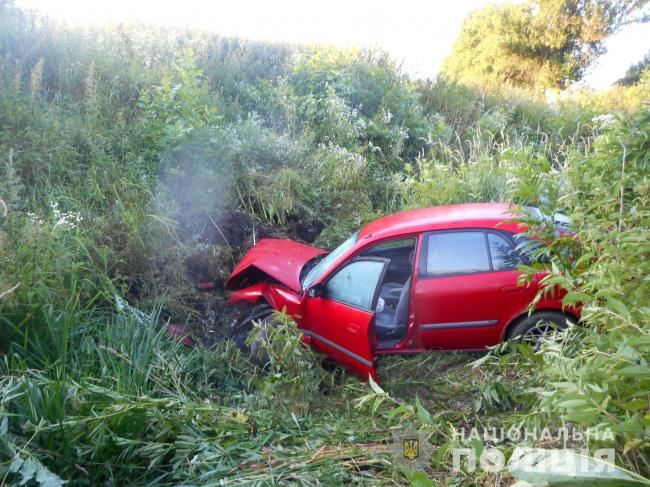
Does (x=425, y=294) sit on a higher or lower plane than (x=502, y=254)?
lower

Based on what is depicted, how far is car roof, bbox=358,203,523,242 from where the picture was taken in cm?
486

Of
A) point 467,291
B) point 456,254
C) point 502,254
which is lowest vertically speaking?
point 467,291

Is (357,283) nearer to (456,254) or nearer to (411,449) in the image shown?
(456,254)

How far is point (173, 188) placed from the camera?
7.24 metres

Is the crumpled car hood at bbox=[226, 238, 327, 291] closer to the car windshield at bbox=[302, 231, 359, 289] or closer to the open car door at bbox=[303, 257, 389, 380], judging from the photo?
the car windshield at bbox=[302, 231, 359, 289]

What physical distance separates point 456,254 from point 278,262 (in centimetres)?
192

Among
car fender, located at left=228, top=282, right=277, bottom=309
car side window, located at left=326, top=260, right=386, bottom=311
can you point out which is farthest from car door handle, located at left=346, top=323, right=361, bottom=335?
car fender, located at left=228, top=282, right=277, bottom=309

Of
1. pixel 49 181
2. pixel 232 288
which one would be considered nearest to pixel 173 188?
pixel 49 181

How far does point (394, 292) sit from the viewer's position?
568 cm

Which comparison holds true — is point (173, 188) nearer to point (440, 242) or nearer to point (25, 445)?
point (440, 242)

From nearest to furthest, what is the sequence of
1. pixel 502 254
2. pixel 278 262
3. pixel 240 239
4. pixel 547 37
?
pixel 502 254, pixel 278 262, pixel 240 239, pixel 547 37

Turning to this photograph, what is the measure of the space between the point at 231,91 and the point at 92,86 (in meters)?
2.74

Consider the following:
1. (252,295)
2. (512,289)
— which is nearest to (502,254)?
(512,289)

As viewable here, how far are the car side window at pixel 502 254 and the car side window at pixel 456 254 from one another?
0.06 m
